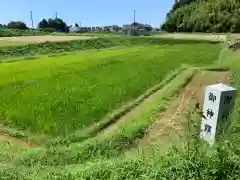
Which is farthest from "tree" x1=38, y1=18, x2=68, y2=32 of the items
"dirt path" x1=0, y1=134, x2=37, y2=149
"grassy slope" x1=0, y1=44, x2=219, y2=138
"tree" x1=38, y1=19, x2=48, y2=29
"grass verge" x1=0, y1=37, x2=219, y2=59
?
"dirt path" x1=0, y1=134, x2=37, y2=149

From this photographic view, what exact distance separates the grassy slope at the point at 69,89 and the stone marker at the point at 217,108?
3922 mm

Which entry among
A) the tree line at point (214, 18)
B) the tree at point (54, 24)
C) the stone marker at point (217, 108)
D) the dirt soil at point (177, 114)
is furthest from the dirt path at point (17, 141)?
the tree at point (54, 24)

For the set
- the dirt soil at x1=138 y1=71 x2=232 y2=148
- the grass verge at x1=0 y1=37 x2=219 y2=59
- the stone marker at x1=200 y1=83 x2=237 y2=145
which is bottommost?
the grass verge at x1=0 y1=37 x2=219 y2=59

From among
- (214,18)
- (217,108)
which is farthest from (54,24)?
(217,108)

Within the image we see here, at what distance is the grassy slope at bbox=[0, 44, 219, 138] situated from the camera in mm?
9656

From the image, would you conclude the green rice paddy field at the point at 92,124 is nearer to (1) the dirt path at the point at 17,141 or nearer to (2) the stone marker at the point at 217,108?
(1) the dirt path at the point at 17,141

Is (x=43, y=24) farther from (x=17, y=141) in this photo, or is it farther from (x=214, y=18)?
(x=17, y=141)

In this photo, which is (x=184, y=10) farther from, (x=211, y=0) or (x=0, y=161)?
(x=0, y=161)

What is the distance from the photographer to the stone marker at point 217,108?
5789mm

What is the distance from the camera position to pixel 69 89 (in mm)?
12758

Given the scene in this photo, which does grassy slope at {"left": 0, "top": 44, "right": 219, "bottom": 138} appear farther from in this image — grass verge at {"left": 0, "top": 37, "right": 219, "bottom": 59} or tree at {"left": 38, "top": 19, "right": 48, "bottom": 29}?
tree at {"left": 38, "top": 19, "right": 48, "bottom": 29}

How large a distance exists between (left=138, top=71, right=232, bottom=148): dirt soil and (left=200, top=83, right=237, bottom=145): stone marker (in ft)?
2.05

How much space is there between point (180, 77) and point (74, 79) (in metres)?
4.35

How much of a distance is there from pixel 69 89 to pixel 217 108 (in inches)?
301
